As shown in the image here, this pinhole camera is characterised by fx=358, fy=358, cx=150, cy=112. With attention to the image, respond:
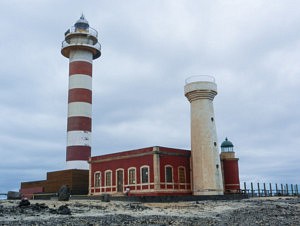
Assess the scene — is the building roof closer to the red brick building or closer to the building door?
the red brick building

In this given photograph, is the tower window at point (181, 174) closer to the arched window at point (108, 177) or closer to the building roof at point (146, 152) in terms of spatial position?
the building roof at point (146, 152)

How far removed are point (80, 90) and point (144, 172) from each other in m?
11.6

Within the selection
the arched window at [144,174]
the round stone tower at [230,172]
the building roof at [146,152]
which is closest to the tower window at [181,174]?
the building roof at [146,152]

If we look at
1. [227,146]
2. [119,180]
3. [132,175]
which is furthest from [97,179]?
[227,146]

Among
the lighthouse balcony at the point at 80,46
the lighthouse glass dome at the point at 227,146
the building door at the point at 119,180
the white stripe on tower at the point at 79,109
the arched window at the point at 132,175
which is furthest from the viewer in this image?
the lighthouse balcony at the point at 80,46

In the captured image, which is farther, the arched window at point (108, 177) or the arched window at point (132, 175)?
the arched window at point (108, 177)

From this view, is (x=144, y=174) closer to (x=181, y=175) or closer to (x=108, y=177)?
(x=181, y=175)

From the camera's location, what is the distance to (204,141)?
101 feet

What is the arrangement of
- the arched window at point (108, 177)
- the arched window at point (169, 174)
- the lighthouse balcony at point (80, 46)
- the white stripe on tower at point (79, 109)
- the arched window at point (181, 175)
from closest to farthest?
the arched window at point (169, 174), the arched window at point (181, 175), the arched window at point (108, 177), the white stripe on tower at point (79, 109), the lighthouse balcony at point (80, 46)

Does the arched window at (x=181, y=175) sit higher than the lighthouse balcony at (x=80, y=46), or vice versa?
the lighthouse balcony at (x=80, y=46)

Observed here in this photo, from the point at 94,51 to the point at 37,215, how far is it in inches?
1027

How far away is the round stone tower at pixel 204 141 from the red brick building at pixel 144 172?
1.10 meters

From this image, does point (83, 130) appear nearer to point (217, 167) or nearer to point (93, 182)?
point (93, 182)

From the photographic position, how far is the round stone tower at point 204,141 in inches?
1194
